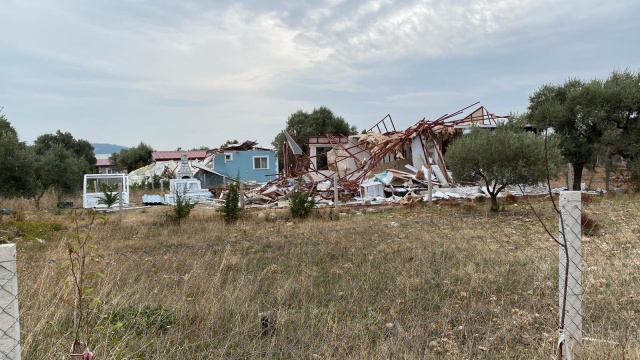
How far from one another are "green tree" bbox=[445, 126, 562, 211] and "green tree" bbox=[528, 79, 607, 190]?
529cm

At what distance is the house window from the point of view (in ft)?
118

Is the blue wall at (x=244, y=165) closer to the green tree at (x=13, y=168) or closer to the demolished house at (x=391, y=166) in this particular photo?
the demolished house at (x=391, y=166)

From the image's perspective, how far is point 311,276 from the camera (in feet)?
16.8

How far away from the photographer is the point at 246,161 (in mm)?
35781

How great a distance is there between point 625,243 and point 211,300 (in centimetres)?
631

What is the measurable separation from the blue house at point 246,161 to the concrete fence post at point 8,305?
3311cm

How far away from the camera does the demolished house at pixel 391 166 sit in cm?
1833

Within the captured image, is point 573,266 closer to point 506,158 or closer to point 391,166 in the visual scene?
point 506,158

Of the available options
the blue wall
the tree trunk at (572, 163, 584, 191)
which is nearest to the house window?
the blue wall

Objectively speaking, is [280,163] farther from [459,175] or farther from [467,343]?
[467,343]

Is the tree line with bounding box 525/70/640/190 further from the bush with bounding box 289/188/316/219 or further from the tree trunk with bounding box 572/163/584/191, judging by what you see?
the bush with bounding box 289/188/316/219

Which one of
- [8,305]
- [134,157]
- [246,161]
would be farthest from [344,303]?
[134,157]

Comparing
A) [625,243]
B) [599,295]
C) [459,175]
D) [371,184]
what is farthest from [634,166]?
[599,295]

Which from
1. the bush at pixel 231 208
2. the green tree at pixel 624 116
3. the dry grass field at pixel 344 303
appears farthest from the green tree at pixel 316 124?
the dry grass field at pixel 344 303
